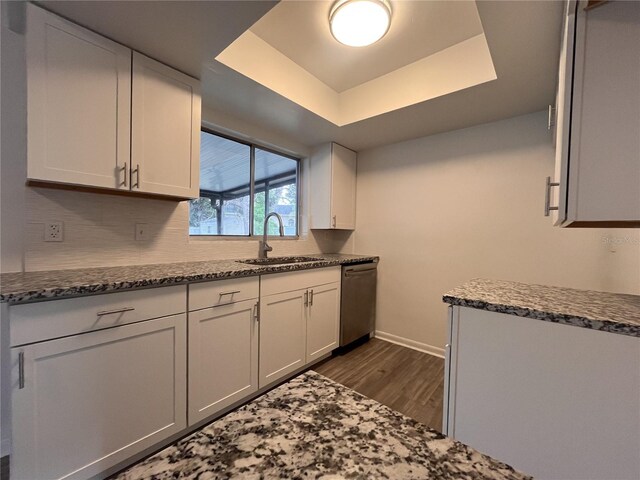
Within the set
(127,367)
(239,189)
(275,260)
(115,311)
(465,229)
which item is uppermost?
(239,189)

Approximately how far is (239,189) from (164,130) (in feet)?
3.10

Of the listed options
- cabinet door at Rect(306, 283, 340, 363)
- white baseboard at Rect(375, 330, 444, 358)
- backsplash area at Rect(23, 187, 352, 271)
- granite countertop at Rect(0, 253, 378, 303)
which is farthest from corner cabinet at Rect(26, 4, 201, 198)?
white baseboard at Rect(375, 330, 444, 358)

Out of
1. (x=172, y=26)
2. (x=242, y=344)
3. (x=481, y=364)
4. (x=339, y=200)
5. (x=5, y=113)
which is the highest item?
(x=172, y=26)

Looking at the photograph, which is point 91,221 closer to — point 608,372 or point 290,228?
point 290,228

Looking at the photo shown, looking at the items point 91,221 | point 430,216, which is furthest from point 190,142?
point 430,216

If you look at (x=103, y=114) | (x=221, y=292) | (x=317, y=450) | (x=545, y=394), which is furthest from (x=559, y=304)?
(x=103, y=114)

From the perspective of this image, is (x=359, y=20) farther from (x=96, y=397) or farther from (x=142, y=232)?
(x=96, y=397)

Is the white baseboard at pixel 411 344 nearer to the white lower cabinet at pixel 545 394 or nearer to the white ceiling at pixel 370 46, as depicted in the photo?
the white lower cabinet at pixel 545 394

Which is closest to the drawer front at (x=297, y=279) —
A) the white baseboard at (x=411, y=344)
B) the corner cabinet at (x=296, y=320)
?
the corner cabinet at (x=296, y=320)

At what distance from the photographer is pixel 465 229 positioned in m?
2.47

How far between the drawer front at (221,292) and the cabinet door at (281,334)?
Answer: 0.14 m

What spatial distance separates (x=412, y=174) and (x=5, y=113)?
2883 mm

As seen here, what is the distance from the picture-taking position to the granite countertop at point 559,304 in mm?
885

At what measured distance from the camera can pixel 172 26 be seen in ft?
4.33
